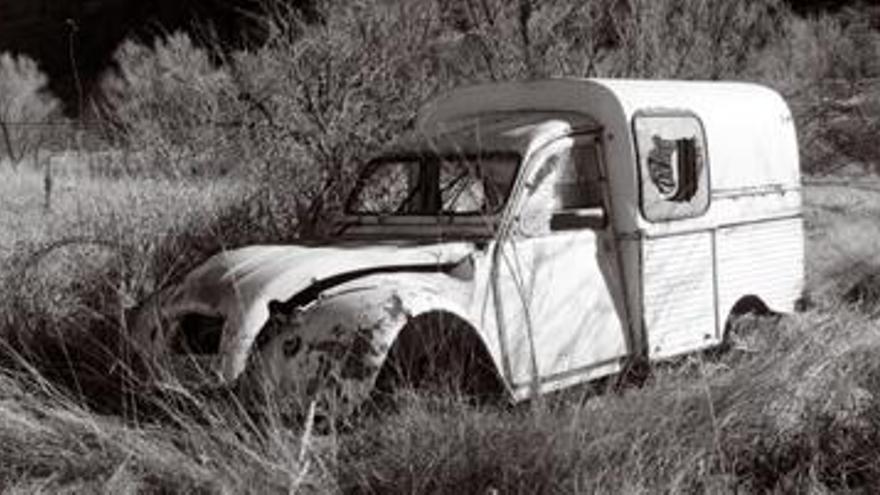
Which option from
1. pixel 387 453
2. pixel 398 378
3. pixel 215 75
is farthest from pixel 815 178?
pixel 387 453

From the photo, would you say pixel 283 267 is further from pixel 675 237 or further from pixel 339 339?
pixel 675 237

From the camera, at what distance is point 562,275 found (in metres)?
7.28

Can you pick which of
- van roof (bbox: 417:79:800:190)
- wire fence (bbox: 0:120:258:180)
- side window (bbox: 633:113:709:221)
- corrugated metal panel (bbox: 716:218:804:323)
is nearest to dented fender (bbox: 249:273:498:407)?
side window (bbox: 633:113:709:221)

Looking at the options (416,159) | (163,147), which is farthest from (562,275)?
(163,147)

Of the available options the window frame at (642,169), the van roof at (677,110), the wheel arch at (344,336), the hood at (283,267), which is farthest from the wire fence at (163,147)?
the wheel arch at (344,336)

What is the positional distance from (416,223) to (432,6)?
7.93m

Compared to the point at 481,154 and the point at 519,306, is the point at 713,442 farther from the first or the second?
the point at 481,154

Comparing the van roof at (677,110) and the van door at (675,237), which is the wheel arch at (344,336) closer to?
the van door at (675,237)

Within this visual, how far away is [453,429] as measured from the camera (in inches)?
211

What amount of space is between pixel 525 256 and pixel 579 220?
67 centimetres

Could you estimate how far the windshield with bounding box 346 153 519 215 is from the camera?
7.51 metres

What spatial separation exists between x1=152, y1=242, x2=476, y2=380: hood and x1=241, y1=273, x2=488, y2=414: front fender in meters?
0.12

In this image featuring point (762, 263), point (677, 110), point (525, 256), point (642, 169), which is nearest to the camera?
point (525, 256)

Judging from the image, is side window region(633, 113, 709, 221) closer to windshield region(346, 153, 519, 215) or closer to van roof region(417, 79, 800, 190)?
van roof region(417, 79, 800, 190)
